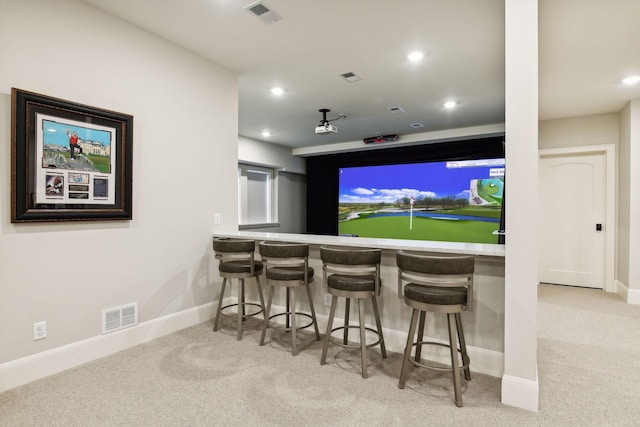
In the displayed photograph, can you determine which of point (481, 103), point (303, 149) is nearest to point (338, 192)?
point (303, 149)

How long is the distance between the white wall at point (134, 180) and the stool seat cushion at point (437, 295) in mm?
2285

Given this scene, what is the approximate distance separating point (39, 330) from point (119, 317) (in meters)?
0.54

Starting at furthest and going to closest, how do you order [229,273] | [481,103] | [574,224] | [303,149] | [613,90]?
[303,149]
[574,224]
[481,103]
[613,90]
[229,273]

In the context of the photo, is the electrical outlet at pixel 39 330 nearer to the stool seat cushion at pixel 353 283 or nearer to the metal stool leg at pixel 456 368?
the stool seat cushion at pixel 353 283

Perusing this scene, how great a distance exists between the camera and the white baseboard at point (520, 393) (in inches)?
79.4

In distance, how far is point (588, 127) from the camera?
514 cm

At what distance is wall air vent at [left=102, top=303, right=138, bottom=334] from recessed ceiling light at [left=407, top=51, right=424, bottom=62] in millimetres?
3553

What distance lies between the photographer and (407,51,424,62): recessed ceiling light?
338cm

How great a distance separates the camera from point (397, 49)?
3.29 metres

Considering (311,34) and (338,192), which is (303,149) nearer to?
(338,192)

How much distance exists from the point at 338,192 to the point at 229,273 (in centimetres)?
577

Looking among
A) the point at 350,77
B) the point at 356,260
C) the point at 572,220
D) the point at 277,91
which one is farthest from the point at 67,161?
the point at 572,220

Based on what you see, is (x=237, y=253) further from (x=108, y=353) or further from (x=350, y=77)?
(x=350, y=77)

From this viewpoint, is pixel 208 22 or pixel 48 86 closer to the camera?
pixel 48 86
